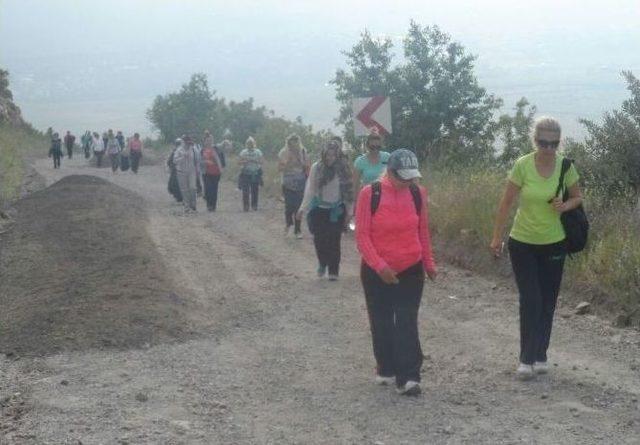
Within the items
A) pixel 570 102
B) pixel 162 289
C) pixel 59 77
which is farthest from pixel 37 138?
pixel 59 77

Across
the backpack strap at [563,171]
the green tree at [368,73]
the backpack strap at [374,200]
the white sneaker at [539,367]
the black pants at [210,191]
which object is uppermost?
the green tree at [368,73]

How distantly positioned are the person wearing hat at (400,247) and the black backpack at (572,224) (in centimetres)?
112

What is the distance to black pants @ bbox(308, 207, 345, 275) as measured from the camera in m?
13.6

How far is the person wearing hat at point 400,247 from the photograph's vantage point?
808cm

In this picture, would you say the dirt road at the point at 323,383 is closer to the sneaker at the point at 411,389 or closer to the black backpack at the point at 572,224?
the sneaker at the point at 411,389

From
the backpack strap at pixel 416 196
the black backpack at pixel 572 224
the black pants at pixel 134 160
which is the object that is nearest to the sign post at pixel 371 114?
the black backpack at pixel 572 224

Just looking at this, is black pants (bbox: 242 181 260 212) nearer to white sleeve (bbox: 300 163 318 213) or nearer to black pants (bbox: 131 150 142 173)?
white sleeve (bbox: 300 163 318 213)

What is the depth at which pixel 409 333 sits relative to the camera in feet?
26.7

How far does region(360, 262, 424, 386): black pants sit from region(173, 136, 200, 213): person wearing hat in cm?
1509

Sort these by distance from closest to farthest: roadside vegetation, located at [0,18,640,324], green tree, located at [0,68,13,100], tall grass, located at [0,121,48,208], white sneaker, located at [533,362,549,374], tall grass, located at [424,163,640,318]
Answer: white sneaker, located at [533,362,549,374], tall grass, located at [424,163,640,318], roadside vegetation, located at [0,18,640,324], tall grass, located at [0,121,48,208], green tree, located at [0,68,13,100]

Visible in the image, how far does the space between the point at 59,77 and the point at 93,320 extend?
15878 centimetres

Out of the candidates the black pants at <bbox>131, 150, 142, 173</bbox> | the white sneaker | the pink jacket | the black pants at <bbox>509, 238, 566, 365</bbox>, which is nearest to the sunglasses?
the black pants at <bbox>509, 238, 566, 365</bbox>

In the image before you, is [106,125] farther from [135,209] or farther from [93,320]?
[93,320]

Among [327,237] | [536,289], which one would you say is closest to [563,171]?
[536,289]
